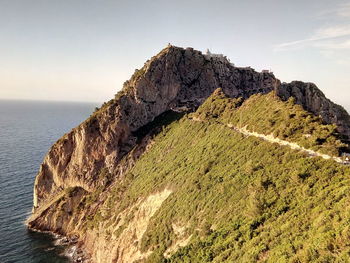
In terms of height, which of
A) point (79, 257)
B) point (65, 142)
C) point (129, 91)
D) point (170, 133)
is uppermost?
point (129, 91)

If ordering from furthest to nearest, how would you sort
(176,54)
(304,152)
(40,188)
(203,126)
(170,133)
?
1. (176,54)
2. (40,188)
3. (170,133)
4. (203,126)
5. (304,152)

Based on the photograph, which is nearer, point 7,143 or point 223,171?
point 223,171

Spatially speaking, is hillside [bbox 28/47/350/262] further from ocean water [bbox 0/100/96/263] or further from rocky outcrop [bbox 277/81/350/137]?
ocean water [bbox 0/100/96/263]

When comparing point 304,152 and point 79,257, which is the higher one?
point 304,152

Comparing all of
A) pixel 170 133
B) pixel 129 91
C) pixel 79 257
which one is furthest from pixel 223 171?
pixel 129 91

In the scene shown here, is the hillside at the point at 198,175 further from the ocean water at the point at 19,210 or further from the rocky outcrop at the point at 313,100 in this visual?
the ocean water at the point at 19,210

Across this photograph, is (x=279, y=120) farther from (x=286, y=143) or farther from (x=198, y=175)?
(x=198, y=175)

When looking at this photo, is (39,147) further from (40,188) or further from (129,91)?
(129,91)
